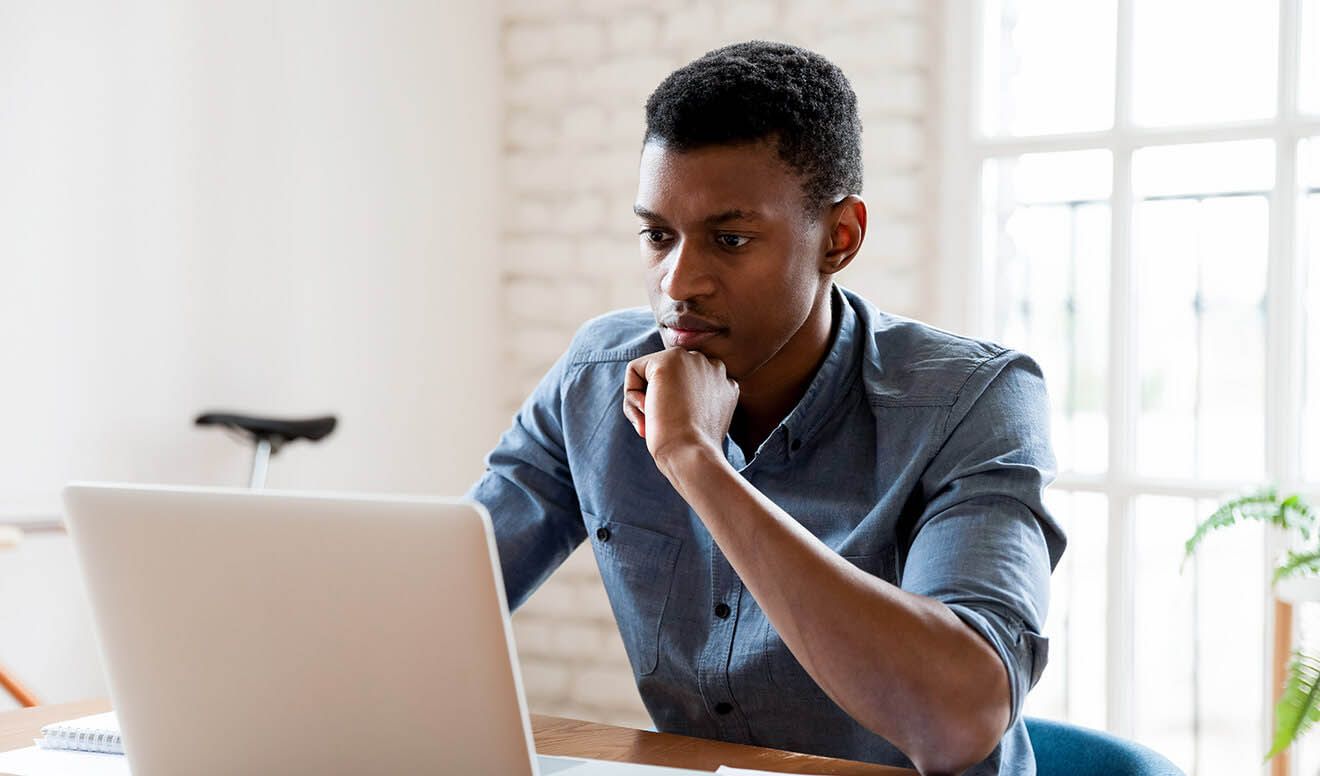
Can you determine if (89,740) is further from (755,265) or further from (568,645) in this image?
(568,645)

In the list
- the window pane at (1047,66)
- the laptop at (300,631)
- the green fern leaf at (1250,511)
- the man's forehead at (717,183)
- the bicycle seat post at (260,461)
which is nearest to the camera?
the laptop at (300,631)

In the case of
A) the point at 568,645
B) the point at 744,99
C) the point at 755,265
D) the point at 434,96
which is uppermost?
the point at 434,96

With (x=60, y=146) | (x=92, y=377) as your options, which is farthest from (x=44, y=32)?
(x=92, y=377)

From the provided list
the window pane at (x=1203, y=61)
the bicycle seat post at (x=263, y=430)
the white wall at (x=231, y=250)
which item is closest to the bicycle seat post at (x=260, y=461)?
the bicycle seat post at (x=263, y=430)

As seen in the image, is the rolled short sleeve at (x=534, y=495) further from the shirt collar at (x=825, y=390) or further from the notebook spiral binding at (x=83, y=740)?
the notebook spiral binding at (x=83, y=740)

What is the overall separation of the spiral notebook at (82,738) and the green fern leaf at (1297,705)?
5.58ft

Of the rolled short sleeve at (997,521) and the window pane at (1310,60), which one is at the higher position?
the window pane at (1310,60)

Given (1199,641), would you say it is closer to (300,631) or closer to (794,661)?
(794,661)

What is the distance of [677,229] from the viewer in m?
1.38

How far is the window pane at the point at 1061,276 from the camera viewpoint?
2814 mm

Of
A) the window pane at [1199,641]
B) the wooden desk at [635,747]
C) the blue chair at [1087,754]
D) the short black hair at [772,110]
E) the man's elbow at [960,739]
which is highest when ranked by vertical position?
the short black hair at [772,110]

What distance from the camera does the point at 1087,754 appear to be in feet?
4.17

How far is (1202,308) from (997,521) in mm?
1726

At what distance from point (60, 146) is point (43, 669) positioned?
0.90 metres
